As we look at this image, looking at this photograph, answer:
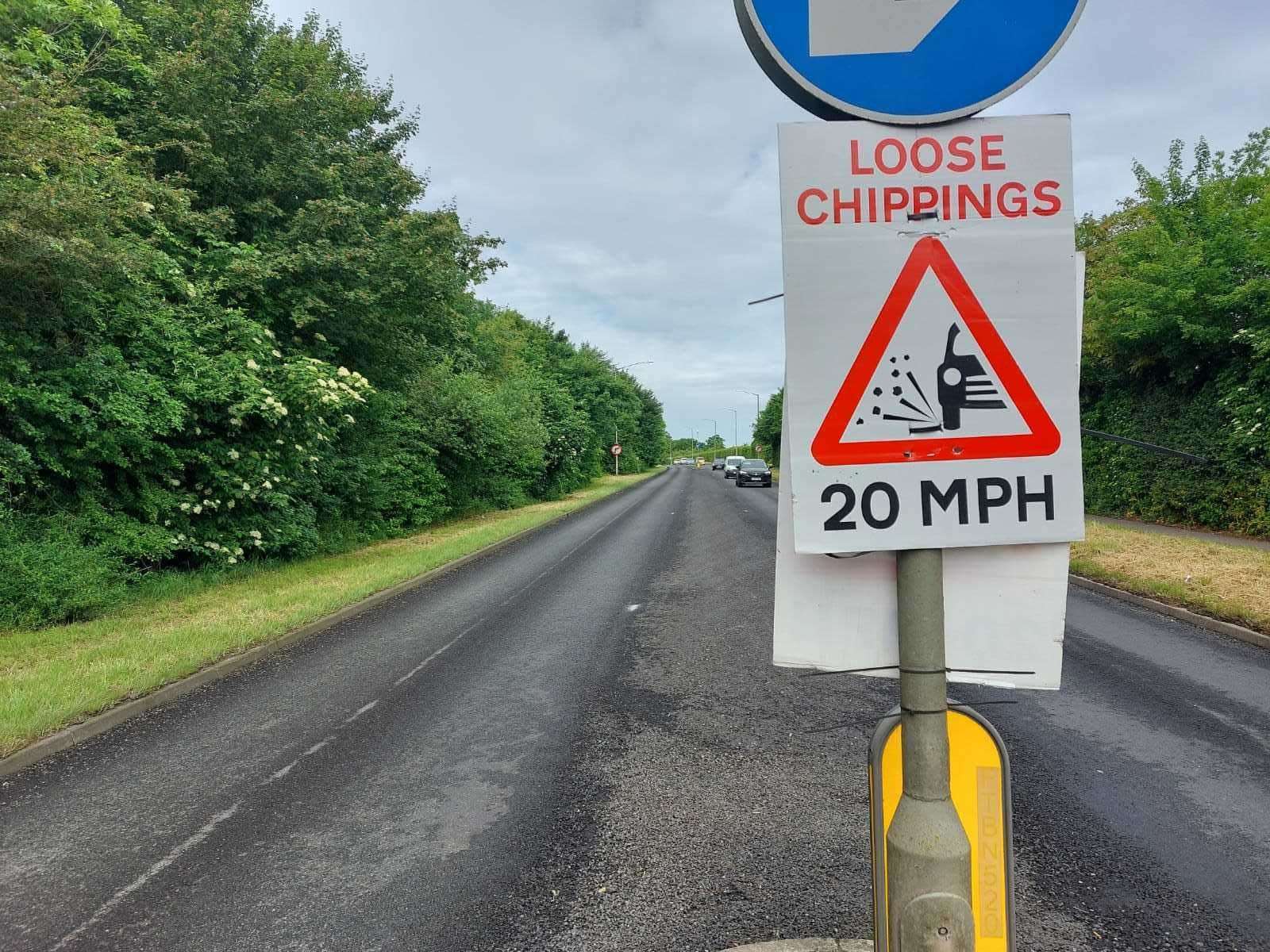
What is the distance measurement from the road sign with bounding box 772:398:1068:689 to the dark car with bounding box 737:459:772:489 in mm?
36572

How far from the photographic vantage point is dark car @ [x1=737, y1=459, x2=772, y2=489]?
38.2 meters

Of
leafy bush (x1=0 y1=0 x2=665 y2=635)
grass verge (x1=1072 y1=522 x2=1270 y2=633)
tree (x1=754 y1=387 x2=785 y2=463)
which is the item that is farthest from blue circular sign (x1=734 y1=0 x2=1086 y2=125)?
tree (x1=754 y1=387 x2=785 y2=463)

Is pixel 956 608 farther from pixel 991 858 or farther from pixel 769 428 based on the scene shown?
pixel 769 428

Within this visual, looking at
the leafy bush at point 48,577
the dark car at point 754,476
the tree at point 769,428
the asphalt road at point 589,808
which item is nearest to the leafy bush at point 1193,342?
the asphalt road at point 589,808

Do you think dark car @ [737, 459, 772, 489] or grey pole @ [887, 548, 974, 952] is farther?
dark car @ [737, 459, 772, 489]

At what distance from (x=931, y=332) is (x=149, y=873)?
3896 millimetres

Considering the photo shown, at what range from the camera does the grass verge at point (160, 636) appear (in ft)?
17.0

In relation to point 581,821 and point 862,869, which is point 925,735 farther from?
point 581,821

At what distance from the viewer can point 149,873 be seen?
3.20m

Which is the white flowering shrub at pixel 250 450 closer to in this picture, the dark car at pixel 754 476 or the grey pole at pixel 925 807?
the grey pole at pixel 925 807

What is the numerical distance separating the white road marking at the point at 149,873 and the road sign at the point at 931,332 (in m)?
3.34

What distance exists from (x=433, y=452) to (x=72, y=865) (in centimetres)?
1608

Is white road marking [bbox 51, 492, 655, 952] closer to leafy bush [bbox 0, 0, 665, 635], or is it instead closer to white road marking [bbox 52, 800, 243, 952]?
white road marking [bbox 52, 800, 243, 952]

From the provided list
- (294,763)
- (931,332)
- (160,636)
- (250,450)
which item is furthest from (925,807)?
(250,450)
